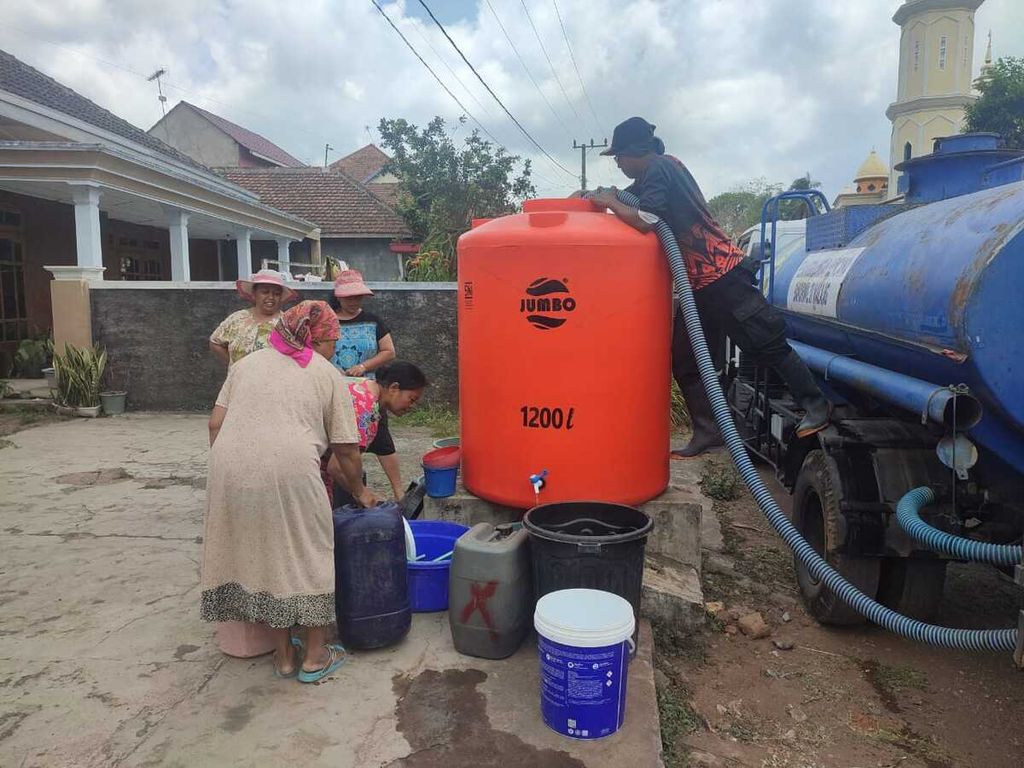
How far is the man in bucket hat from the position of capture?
391 cm

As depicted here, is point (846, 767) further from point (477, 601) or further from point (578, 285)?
point (578, 285)

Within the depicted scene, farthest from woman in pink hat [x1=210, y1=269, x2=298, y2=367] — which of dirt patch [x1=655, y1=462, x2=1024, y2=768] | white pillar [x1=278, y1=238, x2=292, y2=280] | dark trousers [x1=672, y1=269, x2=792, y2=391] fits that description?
white pillar [x1=278, y1=238, x2=292, y2=280]

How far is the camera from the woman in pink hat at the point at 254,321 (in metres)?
4.47

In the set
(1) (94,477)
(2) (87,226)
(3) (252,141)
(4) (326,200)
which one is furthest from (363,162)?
(1) (94,477)

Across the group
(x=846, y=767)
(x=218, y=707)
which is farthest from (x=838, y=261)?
(x=218, y=707)

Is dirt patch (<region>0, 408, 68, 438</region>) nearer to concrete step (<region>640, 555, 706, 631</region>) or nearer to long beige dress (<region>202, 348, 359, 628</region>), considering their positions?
long beige dress (<region>202, 348, 359, 628</region>)

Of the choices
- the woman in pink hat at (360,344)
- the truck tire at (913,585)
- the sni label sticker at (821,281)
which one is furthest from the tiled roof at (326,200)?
the truck tire at (913,585)

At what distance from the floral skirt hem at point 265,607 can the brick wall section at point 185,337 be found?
6279 mm

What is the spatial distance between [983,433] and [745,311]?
1.37m

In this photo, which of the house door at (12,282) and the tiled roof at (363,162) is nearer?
the house door at (12,282)

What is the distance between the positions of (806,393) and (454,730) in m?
2.72

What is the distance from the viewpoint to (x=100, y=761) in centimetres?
254

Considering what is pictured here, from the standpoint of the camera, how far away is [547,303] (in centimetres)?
369

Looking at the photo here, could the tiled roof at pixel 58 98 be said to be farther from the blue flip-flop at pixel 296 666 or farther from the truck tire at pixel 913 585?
the truck tire at pixel 913 585
